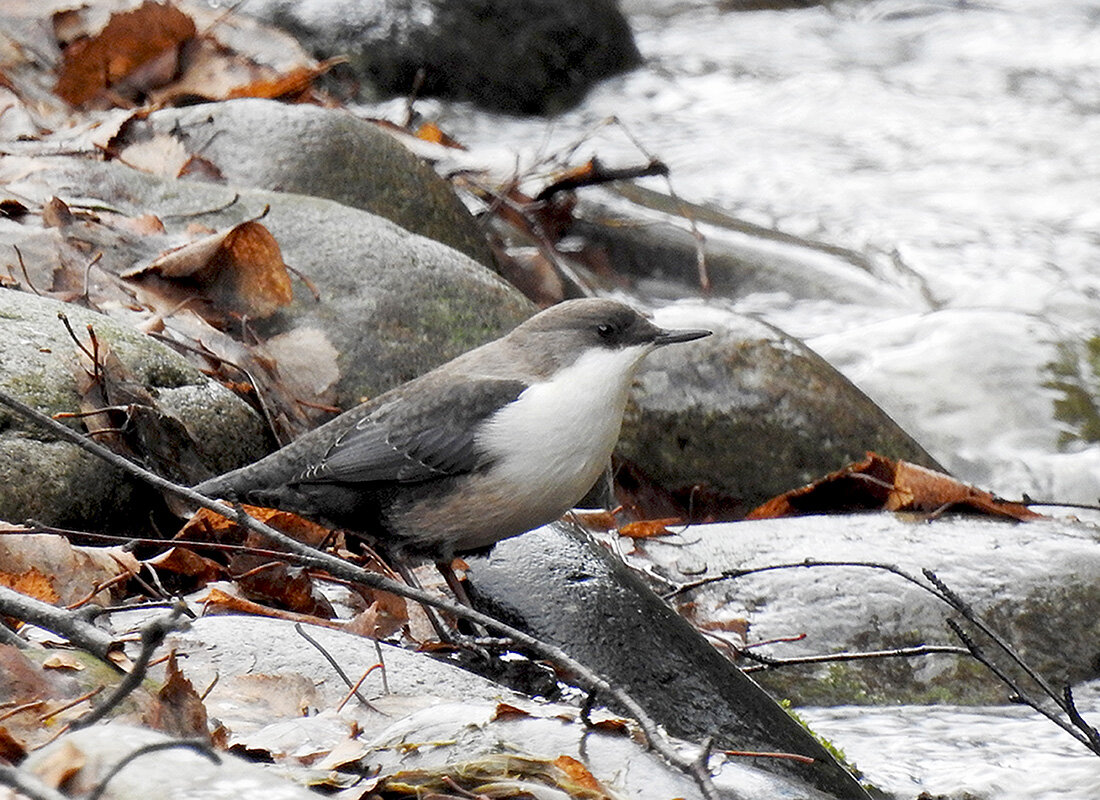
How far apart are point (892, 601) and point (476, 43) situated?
7.22m

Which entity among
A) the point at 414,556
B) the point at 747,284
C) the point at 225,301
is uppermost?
the point at 225,301

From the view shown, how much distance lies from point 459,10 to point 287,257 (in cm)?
573

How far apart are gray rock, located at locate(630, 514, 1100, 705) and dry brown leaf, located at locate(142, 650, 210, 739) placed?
226cm

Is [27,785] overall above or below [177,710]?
above

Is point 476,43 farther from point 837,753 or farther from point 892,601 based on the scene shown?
point 837,753

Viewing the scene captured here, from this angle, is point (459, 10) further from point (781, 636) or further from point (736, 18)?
point (781, 636)

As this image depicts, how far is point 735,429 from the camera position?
602cm

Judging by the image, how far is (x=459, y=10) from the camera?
10852 millimetres

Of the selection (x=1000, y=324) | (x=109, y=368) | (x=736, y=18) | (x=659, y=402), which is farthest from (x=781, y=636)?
(x=736, y=18)

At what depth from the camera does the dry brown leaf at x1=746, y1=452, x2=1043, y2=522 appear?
5344mm

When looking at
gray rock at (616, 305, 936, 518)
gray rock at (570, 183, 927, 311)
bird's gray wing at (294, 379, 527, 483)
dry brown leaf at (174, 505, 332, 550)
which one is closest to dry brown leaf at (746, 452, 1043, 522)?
gray rock at (616, 305, 936, 518)

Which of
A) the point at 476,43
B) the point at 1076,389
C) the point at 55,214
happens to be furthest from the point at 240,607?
the point at 476,43

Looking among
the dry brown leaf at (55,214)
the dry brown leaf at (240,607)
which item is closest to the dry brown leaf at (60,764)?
the dry brown leaf at (240,607)

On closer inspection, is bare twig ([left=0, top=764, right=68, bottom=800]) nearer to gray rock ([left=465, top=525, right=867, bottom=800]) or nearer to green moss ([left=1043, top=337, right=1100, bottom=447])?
gray rock ([left=465, top=525, right=867, bottom=800])
